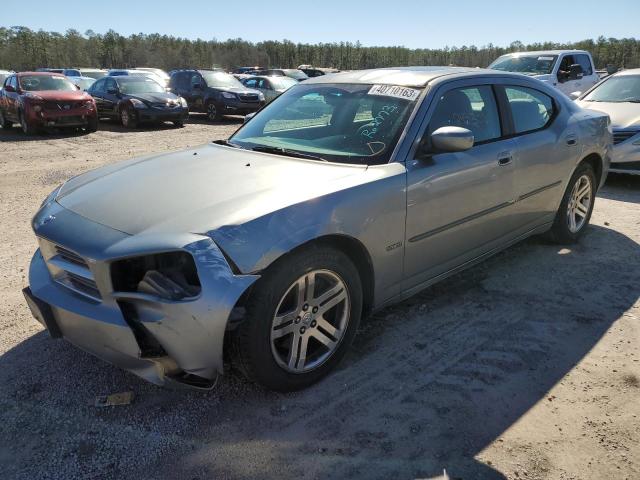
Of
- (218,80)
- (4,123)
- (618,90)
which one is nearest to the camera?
(618,90)

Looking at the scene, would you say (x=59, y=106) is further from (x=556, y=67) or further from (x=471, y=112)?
(x=556, y=67)

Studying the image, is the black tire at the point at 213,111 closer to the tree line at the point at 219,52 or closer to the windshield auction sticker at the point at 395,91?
the windshield auction sticker at the point at 395,91

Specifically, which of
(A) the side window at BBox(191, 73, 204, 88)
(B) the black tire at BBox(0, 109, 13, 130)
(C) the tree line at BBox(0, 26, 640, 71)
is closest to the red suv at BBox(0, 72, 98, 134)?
(B) the black tire at BBox(0, 109, 13, 130)

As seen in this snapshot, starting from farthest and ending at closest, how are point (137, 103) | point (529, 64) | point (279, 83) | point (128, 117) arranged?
point (279, 83), point (128, 117), point (137, 103), point (529, 64)

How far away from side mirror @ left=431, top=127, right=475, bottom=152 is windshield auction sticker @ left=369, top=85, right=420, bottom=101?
0.36 meters

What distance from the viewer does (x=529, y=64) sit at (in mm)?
12844

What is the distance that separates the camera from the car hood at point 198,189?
Result: 2488mm

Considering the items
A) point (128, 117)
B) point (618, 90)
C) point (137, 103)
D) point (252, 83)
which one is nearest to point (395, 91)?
point (618, 90)

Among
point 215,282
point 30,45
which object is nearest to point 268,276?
point 215,282

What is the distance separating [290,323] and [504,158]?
2162mm

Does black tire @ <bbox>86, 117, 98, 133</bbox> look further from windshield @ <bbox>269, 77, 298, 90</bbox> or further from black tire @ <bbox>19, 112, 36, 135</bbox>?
windshield @ <bbox>269, 77, 298, 90</bbox>

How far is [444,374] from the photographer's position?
296cm

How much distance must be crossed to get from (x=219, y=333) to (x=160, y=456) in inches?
24.6

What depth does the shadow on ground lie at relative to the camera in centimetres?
231
